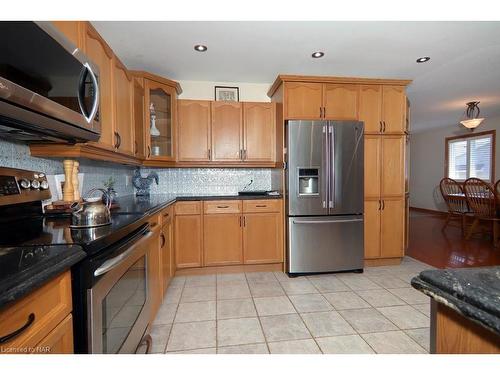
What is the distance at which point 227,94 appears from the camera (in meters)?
3.28

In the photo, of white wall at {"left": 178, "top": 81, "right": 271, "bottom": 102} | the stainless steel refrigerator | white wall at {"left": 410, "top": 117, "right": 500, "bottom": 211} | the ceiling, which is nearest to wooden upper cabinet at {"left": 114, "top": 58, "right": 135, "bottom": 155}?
the ceiling

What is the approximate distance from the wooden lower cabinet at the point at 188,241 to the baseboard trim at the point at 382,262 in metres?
2.04

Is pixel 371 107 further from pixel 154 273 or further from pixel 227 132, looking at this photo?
pixel 154 273

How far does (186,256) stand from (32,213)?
1634 mm

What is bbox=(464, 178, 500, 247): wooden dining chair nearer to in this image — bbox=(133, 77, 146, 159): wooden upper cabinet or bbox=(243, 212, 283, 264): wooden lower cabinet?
bbox=(243, 212, 283, 264): wooden lower cabinet

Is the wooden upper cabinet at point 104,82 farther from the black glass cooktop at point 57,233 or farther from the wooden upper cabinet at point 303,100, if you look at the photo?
the wooden upper cabinet at point 303,100

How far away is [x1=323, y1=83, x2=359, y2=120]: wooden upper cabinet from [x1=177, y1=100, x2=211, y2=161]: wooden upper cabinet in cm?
139

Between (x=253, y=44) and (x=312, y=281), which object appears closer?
(x=253, y=44)

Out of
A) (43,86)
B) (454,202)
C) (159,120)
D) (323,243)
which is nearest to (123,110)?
(159,120)

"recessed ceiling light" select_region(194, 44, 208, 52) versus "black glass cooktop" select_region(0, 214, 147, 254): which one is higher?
"recessed ceiling light" select_region(194, 44, 208, 52)

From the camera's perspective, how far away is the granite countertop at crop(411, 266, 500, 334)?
0.45m

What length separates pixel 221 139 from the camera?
3072mm
